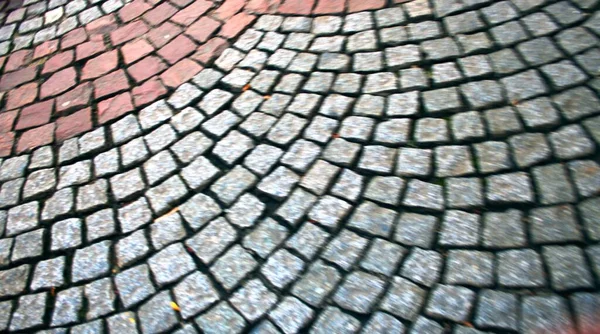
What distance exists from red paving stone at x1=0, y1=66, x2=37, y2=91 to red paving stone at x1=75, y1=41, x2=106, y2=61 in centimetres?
37

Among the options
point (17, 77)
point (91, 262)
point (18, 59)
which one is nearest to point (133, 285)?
point (91, 262)

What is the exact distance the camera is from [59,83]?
3.91m

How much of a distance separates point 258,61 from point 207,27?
63 centimetres

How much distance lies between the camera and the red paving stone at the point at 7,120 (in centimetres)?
373

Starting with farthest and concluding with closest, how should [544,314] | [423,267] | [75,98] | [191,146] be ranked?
[75,98], [191,146], [423,267], [544,314]

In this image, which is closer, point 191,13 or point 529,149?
point 529,149

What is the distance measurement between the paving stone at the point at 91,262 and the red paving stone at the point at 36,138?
3.45 feet

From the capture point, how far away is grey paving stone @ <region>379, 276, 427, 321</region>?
227 centimetres

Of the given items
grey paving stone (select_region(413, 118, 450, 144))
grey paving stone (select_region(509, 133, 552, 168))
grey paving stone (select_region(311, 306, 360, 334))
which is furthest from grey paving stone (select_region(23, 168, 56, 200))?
grey paving stone (select_region(509, 133, 552, 168))

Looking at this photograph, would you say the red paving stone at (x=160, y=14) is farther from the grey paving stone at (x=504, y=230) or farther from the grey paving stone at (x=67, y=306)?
the grey paving stone at (x=504, y=230)

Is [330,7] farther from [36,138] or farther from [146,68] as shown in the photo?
[36,138]

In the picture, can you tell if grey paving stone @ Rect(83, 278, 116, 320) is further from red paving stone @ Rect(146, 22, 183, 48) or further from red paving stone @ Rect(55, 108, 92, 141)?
red paving stone @ Rect(146, 22, 183, 48)

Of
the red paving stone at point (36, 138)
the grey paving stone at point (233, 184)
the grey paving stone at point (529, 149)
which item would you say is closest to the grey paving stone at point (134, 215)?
the grey paving stone at point (233, 184)

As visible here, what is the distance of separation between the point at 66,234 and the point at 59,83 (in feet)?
4.74
